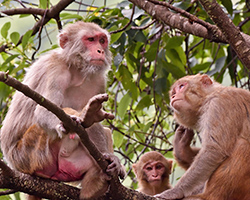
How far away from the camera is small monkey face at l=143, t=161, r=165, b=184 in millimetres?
5906

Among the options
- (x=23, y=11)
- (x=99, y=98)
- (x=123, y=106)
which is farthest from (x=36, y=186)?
(x=23, y=11)

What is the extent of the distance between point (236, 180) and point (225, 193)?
18 centimetres

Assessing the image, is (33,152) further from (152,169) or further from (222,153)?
(152,169)

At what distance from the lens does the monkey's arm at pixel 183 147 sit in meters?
5.45

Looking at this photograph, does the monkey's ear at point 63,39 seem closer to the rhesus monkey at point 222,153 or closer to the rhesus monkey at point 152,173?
the rhesus monkey at point 222,153

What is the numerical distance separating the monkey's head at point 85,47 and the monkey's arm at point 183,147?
1.33 m

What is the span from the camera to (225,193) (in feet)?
15.2

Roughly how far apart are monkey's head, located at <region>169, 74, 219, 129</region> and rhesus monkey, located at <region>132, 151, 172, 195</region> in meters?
0.95

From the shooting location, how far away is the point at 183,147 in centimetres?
543

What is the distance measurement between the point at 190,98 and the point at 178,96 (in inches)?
5.8

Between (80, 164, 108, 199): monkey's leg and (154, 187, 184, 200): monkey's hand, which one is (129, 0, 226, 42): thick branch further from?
(80, 164, 108, 199): monkey's leg

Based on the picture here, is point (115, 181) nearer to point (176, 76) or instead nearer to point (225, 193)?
point (225, 193)

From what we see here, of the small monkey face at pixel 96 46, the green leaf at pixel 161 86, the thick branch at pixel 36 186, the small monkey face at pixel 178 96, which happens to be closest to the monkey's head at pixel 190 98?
the small monkey face at pixel 178 96

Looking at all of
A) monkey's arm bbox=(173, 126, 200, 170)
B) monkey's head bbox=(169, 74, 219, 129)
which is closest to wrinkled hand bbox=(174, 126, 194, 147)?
monkey's arm bbox=(173, 126, 200, 170)
